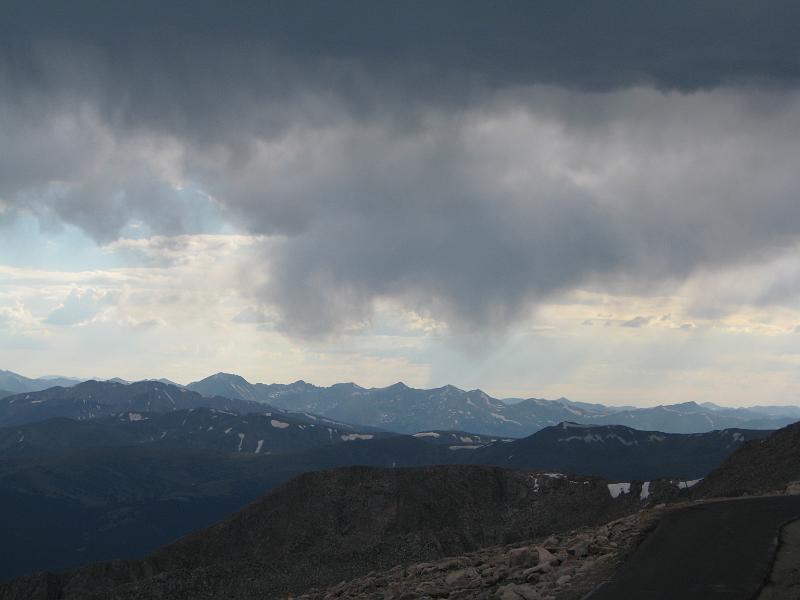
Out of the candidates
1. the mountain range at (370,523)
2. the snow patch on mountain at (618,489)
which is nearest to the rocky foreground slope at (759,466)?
the mountain range at (370,523)

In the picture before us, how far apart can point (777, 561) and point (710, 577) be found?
3.91 meters

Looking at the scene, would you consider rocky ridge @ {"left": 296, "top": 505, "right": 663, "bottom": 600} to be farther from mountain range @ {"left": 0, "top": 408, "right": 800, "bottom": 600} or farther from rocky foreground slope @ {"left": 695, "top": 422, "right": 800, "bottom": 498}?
rocky foreground slope @ {"left": 695, "top": 422, "right": 800, "bottom": 498}

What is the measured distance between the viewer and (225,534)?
143m

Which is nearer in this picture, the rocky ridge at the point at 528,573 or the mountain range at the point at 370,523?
the rocky ridge at the point at 528,573

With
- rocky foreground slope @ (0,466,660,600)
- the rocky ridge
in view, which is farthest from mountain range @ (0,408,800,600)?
the rocky ridge

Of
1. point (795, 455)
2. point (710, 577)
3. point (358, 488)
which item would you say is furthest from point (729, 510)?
point (358, 488)

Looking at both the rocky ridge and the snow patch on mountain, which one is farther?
the snow patch on mountain

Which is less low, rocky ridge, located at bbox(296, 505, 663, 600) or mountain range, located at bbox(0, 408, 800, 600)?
rocky ridge, located at bbox(296, 505, 663, 600)

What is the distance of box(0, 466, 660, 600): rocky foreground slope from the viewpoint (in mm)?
113875

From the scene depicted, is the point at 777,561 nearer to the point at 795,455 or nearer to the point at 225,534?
the point at 795,455

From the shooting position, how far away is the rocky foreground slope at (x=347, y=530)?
113875mm

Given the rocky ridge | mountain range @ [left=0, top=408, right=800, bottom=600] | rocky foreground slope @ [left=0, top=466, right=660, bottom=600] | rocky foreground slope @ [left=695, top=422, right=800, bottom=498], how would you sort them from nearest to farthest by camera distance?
the rocky ridge
rocky foreground slope @ [left=695, top=422, right=800, bottom=498]
mountain range @ [left=0, top=408, right=800, bottom=600]
rocky foreground slope @ [left=0, top=466, right=660, bottom=600]

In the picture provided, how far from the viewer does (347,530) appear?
138 m

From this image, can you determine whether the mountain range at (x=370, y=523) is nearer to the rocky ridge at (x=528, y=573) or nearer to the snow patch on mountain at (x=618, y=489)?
the snow patch on mountain at (x=618, y=489)
